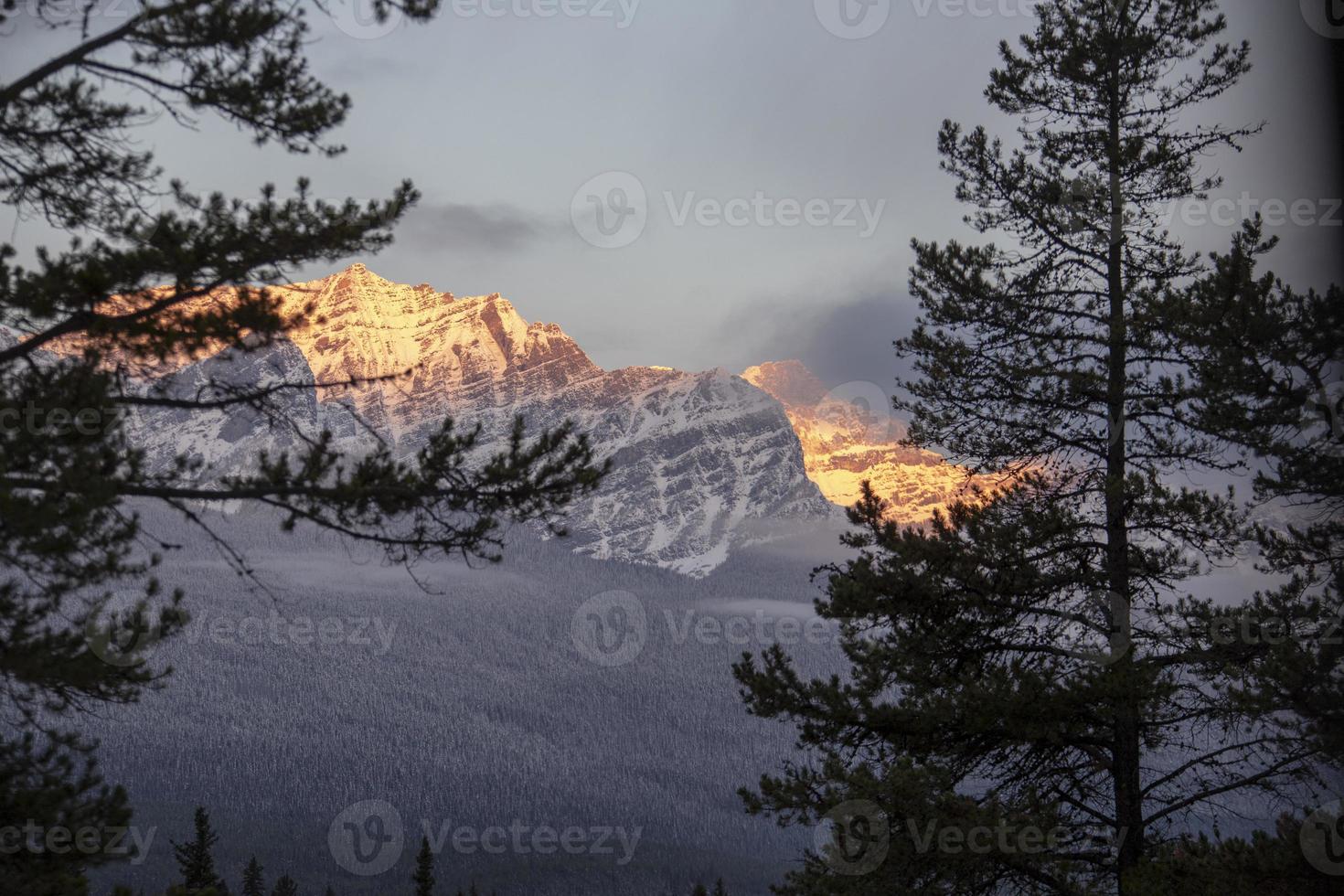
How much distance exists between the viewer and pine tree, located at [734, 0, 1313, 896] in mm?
10828

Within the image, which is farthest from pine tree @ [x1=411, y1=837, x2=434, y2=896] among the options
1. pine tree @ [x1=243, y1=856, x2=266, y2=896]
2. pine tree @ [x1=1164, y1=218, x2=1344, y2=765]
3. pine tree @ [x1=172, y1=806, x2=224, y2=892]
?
pine tree @ [x1=1164, y1=218, x2=1344, y2=765]

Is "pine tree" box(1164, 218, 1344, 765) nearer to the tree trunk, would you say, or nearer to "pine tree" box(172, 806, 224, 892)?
the tree trunk

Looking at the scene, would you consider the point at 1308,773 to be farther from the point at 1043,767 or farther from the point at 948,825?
the point at 948,825

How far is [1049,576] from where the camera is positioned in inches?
465

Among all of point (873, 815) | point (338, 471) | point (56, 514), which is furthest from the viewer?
point (873, 815)

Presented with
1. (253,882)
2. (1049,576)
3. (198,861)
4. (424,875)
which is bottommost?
(253,882)

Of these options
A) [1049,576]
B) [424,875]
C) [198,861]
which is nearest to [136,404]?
[1049,576]

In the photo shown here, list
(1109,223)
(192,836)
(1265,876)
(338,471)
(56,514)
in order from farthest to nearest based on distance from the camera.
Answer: (192,836)
(1109,223)
(1265,876)
(338,471)
(56,514)

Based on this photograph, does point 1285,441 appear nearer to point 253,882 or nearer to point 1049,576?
point 1049,576

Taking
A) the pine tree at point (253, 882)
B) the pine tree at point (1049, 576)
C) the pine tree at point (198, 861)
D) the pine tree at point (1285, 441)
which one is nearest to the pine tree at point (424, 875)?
the pine tree at point (253, 882)

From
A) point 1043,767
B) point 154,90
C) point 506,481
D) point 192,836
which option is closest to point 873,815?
point 1043,767

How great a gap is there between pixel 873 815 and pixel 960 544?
287 centimetres

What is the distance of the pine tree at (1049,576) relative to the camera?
35.5 feet

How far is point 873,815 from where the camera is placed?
1076 cm
